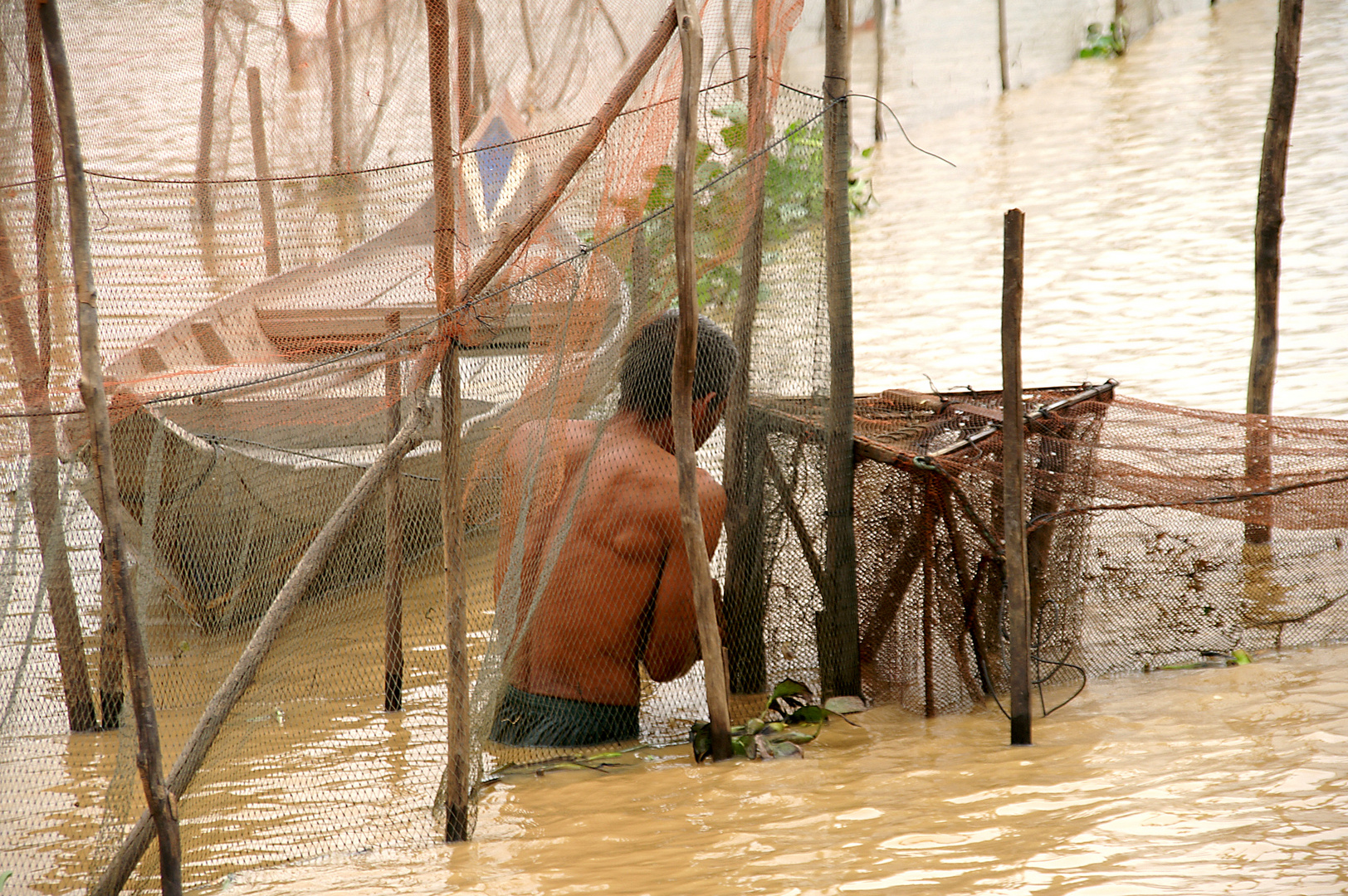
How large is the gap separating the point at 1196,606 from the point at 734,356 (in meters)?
2.21

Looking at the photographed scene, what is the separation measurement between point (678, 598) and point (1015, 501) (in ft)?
3.75

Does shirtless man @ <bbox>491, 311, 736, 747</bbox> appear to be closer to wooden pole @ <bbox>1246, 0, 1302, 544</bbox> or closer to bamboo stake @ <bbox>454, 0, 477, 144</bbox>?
bamboo stake @ <bbox>454, 0, 477, 144</bbox>

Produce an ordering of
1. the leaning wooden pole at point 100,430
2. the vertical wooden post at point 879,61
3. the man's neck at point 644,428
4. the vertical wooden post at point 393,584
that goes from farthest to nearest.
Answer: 1. the vertical wooden post at point 879,61
2. the vertical wooden post at point 393,584
3. the man's neck at point 644,428
4. the leaning wooden pole at point 100,430

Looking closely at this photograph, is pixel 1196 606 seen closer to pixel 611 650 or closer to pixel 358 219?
pixel 611 650

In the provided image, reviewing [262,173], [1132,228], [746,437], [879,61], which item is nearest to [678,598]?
[746,437]

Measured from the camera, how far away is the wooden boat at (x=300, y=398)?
11.4 feet

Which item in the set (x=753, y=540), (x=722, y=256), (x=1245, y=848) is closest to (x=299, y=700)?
(x=753, y=540)

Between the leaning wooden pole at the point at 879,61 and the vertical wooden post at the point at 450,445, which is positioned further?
the leaning wooden pole at the point at 879,61

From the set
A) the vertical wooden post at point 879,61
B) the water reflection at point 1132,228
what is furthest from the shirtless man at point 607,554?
the vertical wooden post at point 879,61

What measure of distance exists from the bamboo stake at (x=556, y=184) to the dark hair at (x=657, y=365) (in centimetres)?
49

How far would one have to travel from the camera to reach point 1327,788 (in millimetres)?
2994

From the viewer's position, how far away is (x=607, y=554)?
3541 millimetres

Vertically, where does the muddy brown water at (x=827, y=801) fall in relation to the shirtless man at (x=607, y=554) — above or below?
below

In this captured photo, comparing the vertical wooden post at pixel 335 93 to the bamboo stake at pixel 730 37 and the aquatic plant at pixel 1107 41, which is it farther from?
the aquatic plant at pixel 1107 41
